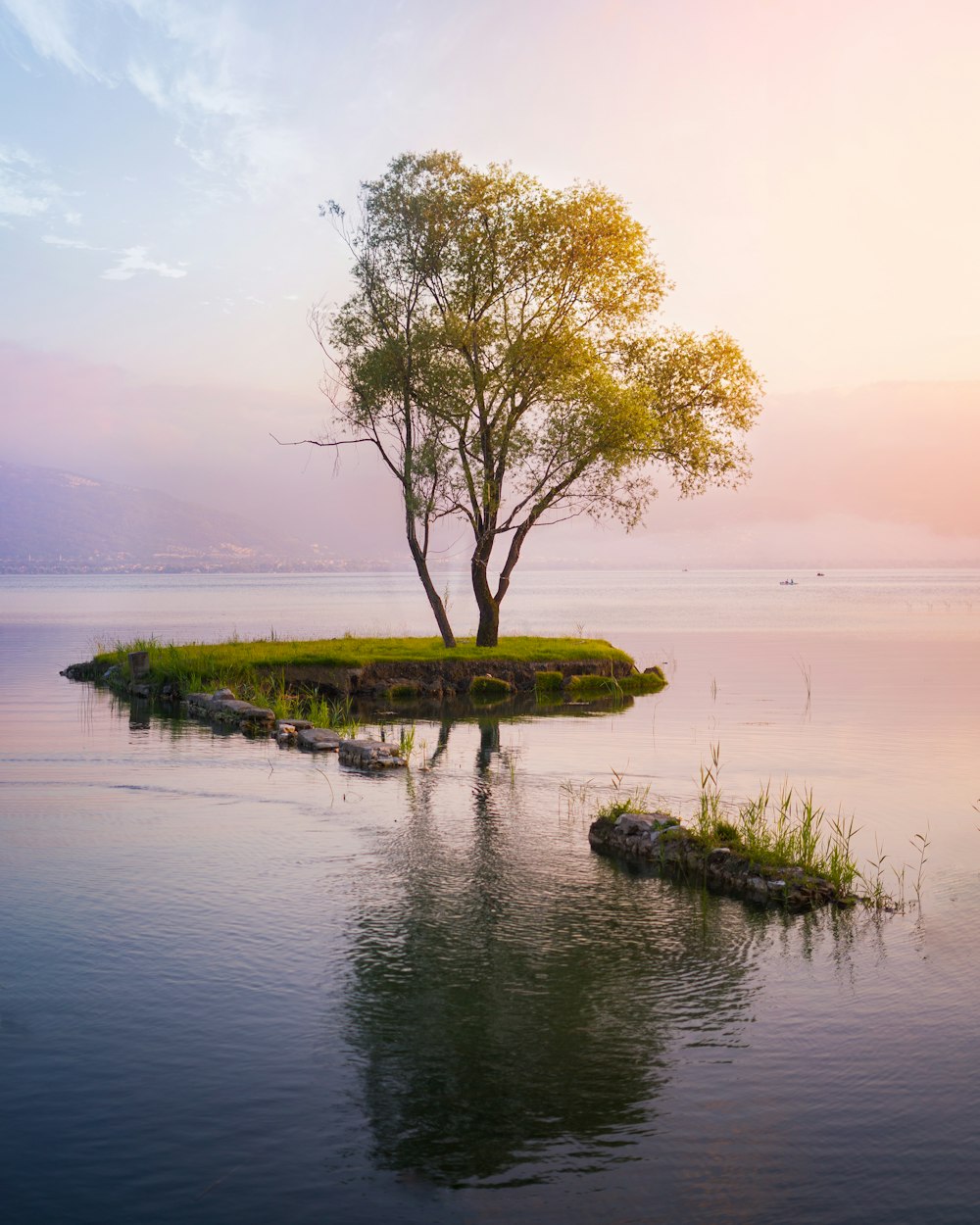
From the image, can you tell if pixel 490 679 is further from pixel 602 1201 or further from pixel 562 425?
pixel 602 1201

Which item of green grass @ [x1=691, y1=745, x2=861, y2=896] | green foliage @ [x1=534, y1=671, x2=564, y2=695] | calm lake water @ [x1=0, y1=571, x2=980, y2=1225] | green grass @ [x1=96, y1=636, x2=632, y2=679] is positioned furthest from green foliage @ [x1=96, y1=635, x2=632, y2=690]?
green grass @ [x1=691, y1=745, x2=861, y2=896]

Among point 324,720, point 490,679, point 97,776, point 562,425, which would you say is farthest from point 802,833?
point 562,425

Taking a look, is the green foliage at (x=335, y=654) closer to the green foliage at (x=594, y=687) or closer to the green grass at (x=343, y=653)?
the green grass at (x=343, y=653)

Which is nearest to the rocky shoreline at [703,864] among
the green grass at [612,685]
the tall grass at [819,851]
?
the tall grass at [819,851]

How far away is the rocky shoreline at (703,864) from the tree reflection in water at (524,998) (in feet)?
1.63

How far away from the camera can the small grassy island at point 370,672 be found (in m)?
39.8

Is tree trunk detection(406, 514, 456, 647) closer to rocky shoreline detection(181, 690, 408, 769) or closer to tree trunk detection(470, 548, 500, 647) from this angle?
tree trunk detection(470, 548, 500, 647)

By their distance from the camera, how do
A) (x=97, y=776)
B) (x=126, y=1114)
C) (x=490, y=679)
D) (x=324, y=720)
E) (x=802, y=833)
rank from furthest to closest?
(x=490, y=679) → (x=324, y=720) → (x=97, y=776) → (x=802, y=833) → (x=126, y=1114)

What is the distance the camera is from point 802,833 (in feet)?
54.1

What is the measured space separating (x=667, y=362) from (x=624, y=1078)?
42.7m

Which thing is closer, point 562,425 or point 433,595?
point 562,425

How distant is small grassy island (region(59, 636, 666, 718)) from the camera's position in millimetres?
39812

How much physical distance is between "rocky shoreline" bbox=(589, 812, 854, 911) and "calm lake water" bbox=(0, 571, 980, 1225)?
1.74 ft

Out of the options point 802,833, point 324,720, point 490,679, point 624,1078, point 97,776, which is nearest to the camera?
point 624,1078
